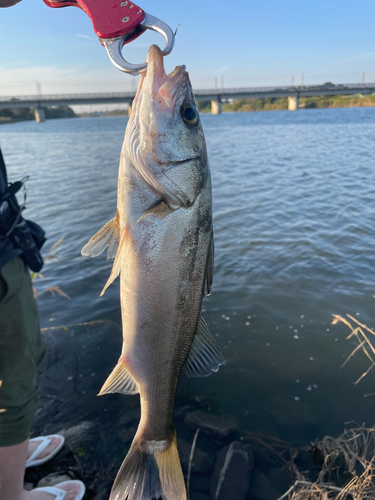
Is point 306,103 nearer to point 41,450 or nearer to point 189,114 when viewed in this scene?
point 189,114

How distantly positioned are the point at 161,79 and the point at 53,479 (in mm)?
3915

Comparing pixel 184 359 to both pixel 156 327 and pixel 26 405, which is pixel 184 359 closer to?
pixel 156 327

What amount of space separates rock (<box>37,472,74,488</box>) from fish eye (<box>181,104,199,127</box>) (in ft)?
12.2

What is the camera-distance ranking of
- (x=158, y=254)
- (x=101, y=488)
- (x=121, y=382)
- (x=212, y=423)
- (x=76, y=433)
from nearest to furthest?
(x=158, y=254), (x=121, y=382), (x=101, y=488), (x=76, y=433), (x=212, y=423)

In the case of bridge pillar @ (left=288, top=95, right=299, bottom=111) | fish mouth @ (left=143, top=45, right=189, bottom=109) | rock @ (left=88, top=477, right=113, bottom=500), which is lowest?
rock @ (left=88, top=477, right=113, bottom=500)

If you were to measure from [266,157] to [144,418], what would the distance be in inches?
931

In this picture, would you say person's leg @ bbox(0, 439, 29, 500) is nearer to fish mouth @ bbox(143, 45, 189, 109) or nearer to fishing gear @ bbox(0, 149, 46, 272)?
fishing gear @ bbox(0, 149, 46, 272)

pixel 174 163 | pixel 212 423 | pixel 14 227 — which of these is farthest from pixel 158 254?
pixel 212 423

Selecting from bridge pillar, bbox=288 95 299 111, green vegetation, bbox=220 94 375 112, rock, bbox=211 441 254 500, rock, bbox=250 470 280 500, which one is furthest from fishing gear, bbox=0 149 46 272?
green vegetation, bbox=220 94 375 112

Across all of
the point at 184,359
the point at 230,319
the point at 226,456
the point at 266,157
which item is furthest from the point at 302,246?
the point at 266,157

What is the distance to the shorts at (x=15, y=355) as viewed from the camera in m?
2.44

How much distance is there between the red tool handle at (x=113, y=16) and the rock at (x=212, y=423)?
4.24 m

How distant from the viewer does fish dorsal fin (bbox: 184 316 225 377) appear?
6.98 ft

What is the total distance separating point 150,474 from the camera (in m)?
2.05
